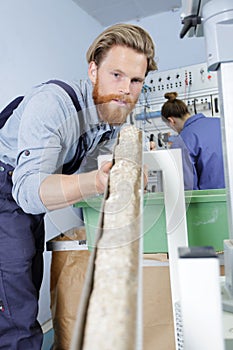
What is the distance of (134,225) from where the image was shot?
0.30 m

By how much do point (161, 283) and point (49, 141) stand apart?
0.64 metres

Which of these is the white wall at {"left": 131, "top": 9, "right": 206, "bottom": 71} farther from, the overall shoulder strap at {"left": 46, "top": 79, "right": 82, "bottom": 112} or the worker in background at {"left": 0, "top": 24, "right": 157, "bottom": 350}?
the overall shoulder strap at {"left": 46, "top": 79, "right": 82, "bottom": 112}

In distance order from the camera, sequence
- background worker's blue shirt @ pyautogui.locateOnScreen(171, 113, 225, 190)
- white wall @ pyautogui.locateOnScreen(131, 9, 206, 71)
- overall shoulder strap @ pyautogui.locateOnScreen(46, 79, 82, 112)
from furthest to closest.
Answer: white wall @ pyautogui.locateOnScreen(131, 9, 206, 71) → background worker's blue shirt @ pyautogui.locateOnScreen(171, 113, 225, 190) → overall shoulder strap @ pyautogui.locateOnScreen(46, 79, 82, 112)

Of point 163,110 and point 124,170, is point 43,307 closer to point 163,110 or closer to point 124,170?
point 163,110

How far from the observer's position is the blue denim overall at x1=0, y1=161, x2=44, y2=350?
3.69 ft

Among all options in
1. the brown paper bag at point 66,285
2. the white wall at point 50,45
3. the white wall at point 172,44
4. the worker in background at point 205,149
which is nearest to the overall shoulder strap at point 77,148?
the white wall at point 50,45

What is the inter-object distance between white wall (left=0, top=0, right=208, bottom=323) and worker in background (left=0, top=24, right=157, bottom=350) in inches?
7.2

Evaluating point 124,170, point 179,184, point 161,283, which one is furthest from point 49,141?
point 161,283

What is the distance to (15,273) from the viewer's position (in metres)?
1.13

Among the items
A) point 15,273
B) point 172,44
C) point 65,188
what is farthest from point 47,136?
point 172,44

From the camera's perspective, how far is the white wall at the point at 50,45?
1866 mm

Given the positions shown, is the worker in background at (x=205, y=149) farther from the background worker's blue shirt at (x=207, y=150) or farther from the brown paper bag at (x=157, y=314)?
the brown paper bag at (x=157, y=314)

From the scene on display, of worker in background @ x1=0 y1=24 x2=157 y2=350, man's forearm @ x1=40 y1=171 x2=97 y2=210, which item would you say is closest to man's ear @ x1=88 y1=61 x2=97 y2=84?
worker in background @ x1=0 y1=24 x2=157 y2=350

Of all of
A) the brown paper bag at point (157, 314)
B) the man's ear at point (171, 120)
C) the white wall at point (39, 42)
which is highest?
the white wall at point (39, 42)
